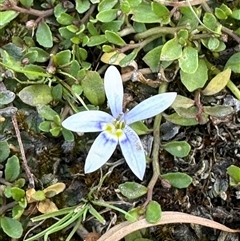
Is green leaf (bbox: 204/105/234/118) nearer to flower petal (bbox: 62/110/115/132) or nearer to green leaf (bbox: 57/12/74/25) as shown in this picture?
flower petal (bbox: 62/110/115/132)

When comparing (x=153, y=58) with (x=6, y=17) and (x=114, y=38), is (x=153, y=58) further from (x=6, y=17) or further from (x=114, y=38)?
(x=6, y=17)

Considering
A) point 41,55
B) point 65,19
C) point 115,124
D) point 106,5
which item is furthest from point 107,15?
point 115,124

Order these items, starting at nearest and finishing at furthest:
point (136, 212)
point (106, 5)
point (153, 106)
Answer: point (153, 106)
point (136, 212)
point (106, 5)

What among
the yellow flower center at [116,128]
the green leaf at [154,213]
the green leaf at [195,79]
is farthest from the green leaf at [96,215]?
the green leaf at [195,79]

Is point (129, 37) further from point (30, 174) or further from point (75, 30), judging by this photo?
point (30, 174)

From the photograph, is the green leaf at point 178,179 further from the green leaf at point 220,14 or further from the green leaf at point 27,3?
the green leaf at point 27,3

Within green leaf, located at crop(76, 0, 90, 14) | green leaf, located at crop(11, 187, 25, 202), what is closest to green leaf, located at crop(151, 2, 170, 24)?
green leaf, located at crop(76, 0, 90, 14)

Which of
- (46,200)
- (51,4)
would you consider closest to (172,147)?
(46,200)
